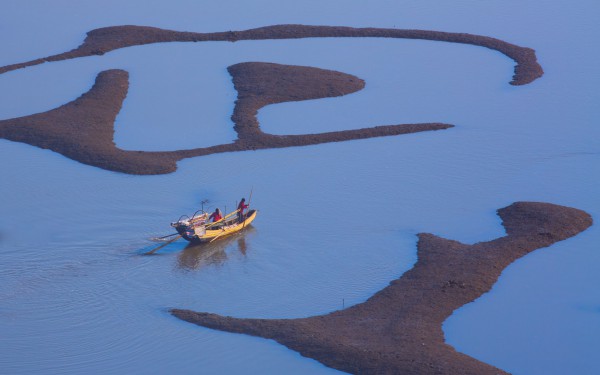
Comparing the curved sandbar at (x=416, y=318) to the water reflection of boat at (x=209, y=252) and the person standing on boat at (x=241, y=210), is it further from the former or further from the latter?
the person standing on boat at (x=241, y=210)

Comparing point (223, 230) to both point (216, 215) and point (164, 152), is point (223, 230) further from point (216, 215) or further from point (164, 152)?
point (164, 152)

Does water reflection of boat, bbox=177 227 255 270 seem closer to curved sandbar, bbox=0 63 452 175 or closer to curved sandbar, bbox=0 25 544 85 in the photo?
curved sandbar, bbox=0 63 452 175

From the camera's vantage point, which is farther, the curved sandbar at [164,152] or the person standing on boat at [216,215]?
the curved sandbar at [164,152]

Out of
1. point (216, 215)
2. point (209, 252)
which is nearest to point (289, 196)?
point (216, 215)

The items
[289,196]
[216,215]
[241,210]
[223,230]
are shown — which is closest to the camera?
[223,230]

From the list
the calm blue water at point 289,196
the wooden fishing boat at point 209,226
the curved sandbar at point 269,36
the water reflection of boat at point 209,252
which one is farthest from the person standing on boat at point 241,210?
the curved sandbar at point 269,36

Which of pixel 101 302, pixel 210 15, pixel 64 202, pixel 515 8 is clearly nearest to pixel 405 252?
pixel 101 302
